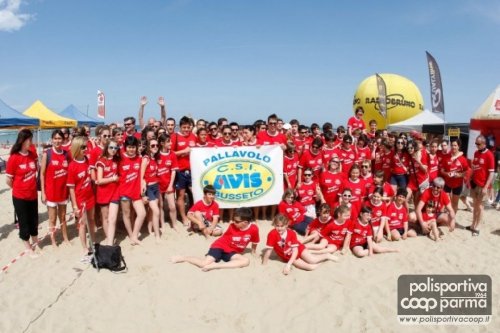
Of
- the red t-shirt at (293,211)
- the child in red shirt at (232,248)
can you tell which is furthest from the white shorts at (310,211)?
the child in red shirt at (232,248)

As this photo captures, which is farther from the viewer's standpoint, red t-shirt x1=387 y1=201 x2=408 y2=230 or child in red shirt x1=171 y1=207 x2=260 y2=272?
red t-shirt x1=387 y1=201 x2=408 y2=230

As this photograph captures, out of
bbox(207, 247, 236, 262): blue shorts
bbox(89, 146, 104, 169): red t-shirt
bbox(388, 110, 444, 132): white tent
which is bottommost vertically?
bbox(207, 247, 236, 262): blue shorts

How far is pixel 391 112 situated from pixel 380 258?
13646 millimetres

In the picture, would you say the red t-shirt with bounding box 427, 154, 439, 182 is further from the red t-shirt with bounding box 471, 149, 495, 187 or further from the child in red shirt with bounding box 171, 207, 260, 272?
the child in red shirt with bounding box 171, 207, 260, 272

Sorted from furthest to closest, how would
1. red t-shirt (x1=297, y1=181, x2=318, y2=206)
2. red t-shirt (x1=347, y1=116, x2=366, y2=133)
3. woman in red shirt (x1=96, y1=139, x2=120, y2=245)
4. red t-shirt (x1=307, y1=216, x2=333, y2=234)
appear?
red t-shirt (x1=347, y1=116, x2=366, y2=133) → red t-shirt (x1=297, y1=181, x2=318, y2=206) → red t-shirt (x1=307, y1=216, x2=333, y2=234) → woman in red shirt (x1=96, y1=139, x2=120, y2=245)

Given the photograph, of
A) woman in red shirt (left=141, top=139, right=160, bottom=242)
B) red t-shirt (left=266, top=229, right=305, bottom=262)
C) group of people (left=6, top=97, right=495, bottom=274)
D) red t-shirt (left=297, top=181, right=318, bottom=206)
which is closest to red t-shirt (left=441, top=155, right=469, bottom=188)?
group of people (left=6, top=97, right=495, bottom=274)

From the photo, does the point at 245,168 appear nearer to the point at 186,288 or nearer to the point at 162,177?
the point at 162,177

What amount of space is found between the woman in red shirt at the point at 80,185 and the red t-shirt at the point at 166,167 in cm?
121

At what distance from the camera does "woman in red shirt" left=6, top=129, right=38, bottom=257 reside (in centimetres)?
539

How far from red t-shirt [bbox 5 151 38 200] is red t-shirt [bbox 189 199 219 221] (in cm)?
257

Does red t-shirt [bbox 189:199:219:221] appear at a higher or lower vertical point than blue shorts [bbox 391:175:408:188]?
lower

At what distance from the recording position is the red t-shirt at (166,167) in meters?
6.39

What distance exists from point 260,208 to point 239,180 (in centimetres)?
114

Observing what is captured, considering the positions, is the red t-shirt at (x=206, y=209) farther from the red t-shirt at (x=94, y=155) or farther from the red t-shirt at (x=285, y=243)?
the red t-shirt at (x=94, y=155)
